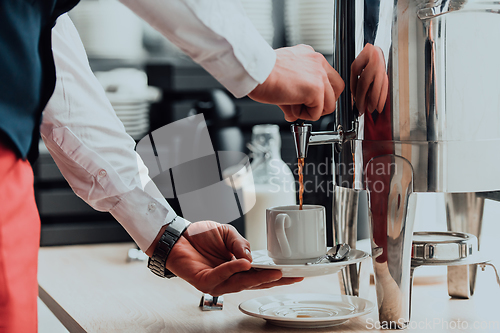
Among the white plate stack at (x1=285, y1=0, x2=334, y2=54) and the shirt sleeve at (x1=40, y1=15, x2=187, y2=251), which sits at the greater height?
the white plate stack at (x1=285, y1=0, x2=334, y2=54)

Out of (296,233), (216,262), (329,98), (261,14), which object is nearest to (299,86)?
(329,98)

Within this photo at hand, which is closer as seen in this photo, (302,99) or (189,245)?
(302,99)

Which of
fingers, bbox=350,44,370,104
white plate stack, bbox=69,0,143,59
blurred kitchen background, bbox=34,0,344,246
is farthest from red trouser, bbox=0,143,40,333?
white plate stack, bbox=69,0,143,59

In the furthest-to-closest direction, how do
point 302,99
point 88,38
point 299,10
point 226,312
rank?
point 299,10
point 88,38
point 226,312
point 302,99

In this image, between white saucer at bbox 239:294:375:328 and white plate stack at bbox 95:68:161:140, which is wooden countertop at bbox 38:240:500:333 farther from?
white plate stack at bbox 95:68:161:140

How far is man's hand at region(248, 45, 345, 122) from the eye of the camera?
484mm

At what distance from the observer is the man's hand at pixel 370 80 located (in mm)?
577

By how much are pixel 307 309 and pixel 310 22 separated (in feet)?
3.84

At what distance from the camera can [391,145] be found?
577 millimetres

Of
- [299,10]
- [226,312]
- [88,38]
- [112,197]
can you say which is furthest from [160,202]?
[299,10]

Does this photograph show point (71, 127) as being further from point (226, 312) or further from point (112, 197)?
point (226, 312)

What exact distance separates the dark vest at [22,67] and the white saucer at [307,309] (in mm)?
321

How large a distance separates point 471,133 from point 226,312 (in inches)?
13.8

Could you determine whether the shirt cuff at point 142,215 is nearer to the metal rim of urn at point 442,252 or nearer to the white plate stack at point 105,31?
the metal rim of urn at point 442,252
